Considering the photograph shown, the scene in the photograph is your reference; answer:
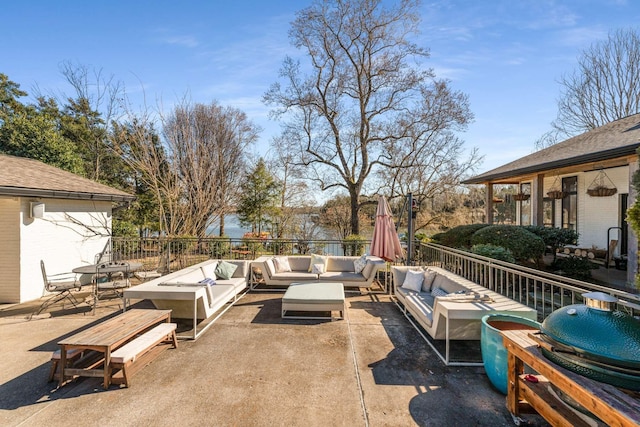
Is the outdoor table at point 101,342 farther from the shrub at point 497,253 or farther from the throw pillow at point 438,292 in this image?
the shrub at point 497,253

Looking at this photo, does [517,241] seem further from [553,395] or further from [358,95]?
[358,95]

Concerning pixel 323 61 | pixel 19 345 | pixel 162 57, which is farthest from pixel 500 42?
pixel 19 345

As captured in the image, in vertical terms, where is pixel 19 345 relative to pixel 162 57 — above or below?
below

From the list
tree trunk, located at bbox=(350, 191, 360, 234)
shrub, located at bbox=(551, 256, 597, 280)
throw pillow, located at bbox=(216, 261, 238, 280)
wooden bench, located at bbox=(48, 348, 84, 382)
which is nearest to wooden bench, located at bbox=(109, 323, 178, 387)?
wooden bench, located at bbox=(48, 348, 84, 382)

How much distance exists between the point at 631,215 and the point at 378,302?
4.26 metres

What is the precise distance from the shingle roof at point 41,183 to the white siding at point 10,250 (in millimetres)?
432

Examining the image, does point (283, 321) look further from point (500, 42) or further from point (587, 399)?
point (500, 42)

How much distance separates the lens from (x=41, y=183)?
6.47 meters

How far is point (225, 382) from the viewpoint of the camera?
3.10 m

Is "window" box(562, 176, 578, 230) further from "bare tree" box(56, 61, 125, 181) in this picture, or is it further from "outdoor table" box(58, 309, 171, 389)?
"bare tree" box(56, 61, 125, 181)

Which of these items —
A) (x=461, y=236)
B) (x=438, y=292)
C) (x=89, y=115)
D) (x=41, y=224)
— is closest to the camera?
(x=438, y=292)

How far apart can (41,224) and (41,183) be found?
2.96 ft

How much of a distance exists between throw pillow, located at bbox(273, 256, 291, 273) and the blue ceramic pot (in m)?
4.53

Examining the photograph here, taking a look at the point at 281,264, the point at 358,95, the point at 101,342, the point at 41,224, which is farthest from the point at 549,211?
the point at 41,224
